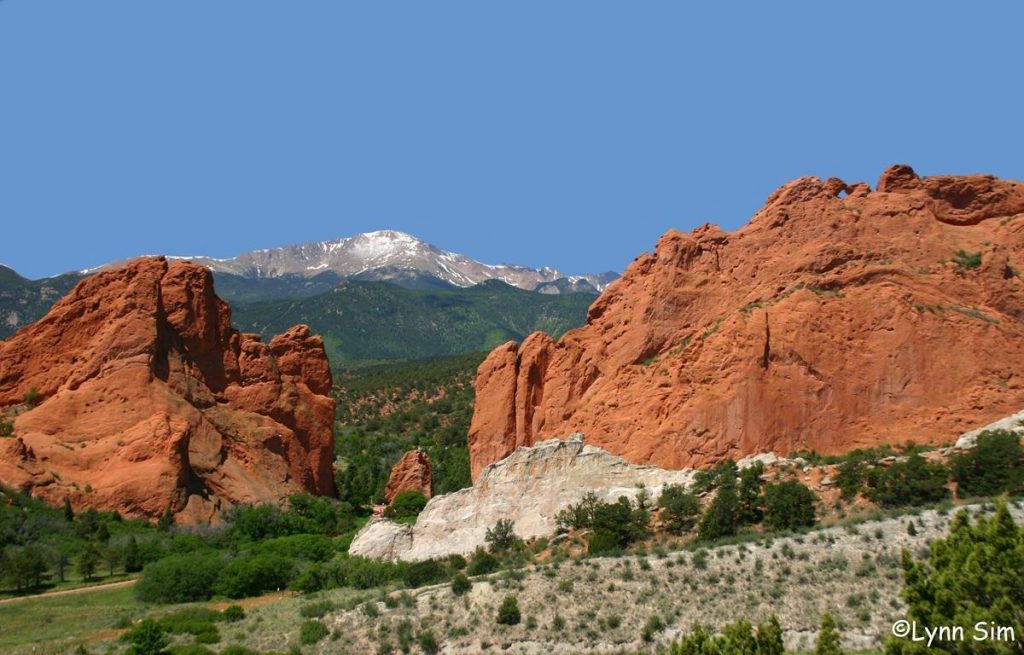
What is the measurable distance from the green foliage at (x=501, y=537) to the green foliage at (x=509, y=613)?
772 cm

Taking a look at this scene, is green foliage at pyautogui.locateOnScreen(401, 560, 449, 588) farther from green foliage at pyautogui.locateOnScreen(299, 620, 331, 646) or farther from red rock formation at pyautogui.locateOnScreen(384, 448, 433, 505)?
red rock formation at pyautogui.locateOnScreen(384, 448, 433, 505)

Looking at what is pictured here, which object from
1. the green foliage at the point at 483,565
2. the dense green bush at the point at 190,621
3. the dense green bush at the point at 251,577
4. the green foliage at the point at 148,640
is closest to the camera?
the green foliage at the point at 148,640

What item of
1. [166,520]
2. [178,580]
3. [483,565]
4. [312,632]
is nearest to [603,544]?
[483,565]

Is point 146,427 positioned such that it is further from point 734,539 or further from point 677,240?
point 734,539

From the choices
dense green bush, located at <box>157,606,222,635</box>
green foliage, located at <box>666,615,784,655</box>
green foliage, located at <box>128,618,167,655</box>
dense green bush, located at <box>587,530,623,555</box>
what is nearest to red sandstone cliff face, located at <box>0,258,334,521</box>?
dense green bush, located at <box>157,606,222,635</box>

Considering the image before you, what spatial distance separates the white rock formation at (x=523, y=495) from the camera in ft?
145

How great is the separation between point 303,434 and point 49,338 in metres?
16.5

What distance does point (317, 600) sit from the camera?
41.9 m

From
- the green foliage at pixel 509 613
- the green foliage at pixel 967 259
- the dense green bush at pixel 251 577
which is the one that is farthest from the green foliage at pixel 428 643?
the green foliage at pixel 967 259

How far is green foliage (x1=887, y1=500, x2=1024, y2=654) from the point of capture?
870 inches

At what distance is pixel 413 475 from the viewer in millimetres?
67125

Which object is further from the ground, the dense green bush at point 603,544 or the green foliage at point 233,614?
the dense green bush at point 603,544

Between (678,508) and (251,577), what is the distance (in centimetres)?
1879

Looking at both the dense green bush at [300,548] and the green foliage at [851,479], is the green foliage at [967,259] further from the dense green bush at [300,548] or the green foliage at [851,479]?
the dense green bush at [300,548]
